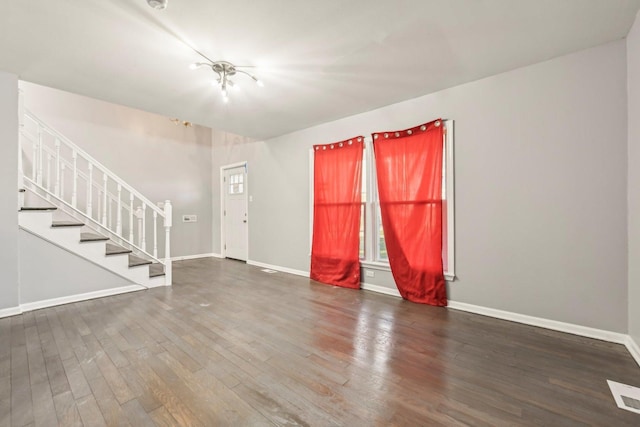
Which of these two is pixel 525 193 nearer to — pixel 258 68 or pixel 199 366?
pixel 258 68

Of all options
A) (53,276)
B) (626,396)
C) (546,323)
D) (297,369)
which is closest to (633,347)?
(546,323)

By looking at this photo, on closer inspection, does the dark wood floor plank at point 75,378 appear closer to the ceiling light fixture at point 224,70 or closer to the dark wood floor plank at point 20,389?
the dark wood floor plank at point 20,389

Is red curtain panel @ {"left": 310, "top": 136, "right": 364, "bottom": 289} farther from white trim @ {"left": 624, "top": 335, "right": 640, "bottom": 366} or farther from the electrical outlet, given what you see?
the electrical outlet

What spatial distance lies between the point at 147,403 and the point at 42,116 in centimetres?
535

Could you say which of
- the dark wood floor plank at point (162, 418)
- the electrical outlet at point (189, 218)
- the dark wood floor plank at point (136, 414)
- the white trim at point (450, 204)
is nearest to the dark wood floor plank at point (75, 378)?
the dark wood floor plank at point (136, 414)

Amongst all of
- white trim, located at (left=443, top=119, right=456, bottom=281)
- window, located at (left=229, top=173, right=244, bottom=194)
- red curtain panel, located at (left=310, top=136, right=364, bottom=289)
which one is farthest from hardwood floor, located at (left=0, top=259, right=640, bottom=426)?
window, located at (left=229, top=173, right=244, bottom=194)

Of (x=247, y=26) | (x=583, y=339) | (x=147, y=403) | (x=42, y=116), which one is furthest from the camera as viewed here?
(x=42, y=116)

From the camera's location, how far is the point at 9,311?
2.77 m

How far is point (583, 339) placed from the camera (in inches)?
89.8

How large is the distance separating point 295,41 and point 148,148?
4749 millimetres

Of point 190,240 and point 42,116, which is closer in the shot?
point 42,116

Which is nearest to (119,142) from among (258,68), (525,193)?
(258,68)

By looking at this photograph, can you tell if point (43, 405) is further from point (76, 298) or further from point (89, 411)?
point (76, 298)

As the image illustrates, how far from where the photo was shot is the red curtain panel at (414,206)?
10.2 feet
